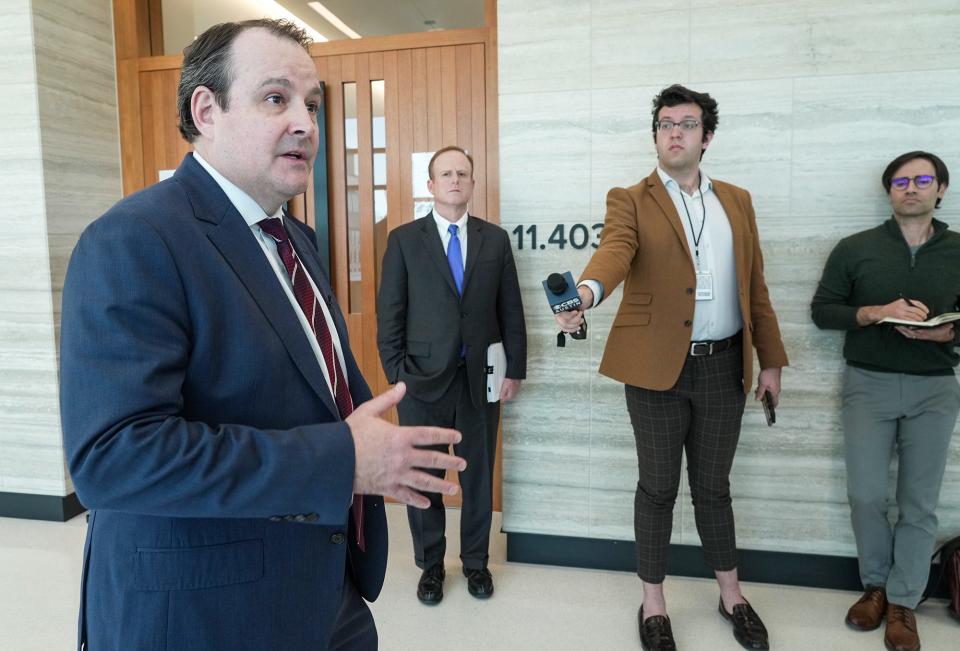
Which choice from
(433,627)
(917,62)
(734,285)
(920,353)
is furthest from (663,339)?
(917,62)

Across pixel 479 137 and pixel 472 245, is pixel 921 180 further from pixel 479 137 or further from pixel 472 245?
pixel 479 137

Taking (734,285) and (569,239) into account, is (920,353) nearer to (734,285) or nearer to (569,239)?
(734,285)

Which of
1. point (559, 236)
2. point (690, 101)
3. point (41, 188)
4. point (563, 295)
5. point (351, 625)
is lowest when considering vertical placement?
point (351, 625)

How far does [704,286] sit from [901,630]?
5.07ft

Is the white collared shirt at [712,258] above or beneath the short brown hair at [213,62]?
beneath

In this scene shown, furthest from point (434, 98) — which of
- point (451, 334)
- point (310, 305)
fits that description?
point (310, 305)

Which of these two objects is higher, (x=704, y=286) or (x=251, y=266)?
(x=251, y=266)

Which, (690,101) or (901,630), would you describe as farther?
(901,630)

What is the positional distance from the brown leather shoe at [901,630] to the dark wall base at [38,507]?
163 inches

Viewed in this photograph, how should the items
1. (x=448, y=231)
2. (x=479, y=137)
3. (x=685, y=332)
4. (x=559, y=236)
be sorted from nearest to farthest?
1. (x=685, y=332)
2. (x=448, y=231)
3. (x=559, y=236)
4. (x=479, y=137)

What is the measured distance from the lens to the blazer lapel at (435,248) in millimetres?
2953

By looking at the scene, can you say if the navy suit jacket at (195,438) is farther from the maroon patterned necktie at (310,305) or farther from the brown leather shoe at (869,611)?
the brown leather shoe at (869,611)

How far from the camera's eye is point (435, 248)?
9.77 feet

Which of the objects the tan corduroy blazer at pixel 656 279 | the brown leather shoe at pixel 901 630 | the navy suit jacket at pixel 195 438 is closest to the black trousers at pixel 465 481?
the tan corduroy blazer at pixel 656 279
